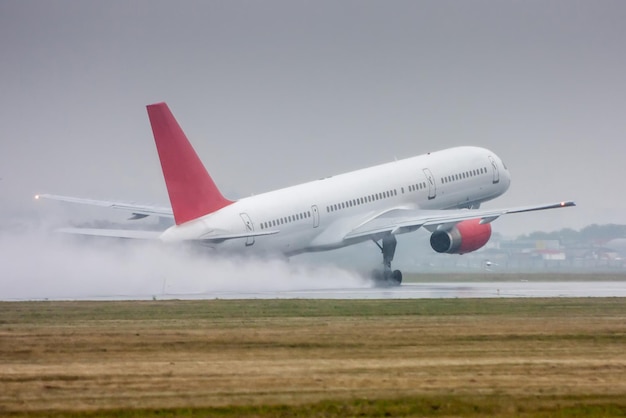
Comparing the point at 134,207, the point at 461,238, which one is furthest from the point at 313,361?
the point at 134,207

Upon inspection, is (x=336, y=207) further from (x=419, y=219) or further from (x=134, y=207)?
(x=134, y=207)

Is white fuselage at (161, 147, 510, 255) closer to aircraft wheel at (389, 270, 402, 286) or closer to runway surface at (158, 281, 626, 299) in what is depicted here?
aircraft wheel at (389, 270, 402, 286)

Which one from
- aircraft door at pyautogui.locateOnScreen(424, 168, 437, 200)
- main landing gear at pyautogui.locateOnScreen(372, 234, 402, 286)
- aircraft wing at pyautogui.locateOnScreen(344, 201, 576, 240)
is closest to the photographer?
aircraft wing at pyautogui.locateOnScreen(344, 201, 576, 240)

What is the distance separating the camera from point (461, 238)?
201 feet

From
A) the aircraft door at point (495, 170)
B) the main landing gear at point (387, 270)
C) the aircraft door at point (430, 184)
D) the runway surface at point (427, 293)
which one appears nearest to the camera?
the runway surface at point (427, 293)

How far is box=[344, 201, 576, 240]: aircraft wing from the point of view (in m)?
59.9

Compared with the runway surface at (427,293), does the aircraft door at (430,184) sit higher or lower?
higher

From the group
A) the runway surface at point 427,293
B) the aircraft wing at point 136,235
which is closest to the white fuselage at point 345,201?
the aircraft wing at point 136,235

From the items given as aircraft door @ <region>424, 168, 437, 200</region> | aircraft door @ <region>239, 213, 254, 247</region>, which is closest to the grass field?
aircraft door @ <region>239, 213, 254, 247</region>

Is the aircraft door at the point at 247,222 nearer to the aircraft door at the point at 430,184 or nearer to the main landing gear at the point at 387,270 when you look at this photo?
the main landing gear at the point at 387,270

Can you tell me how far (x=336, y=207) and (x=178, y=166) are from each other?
11.0m

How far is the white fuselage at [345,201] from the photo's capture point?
2186 inches

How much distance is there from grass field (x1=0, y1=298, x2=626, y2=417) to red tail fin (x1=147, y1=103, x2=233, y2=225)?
36.7ft

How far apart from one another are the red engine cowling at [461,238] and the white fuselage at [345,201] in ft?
12.5
